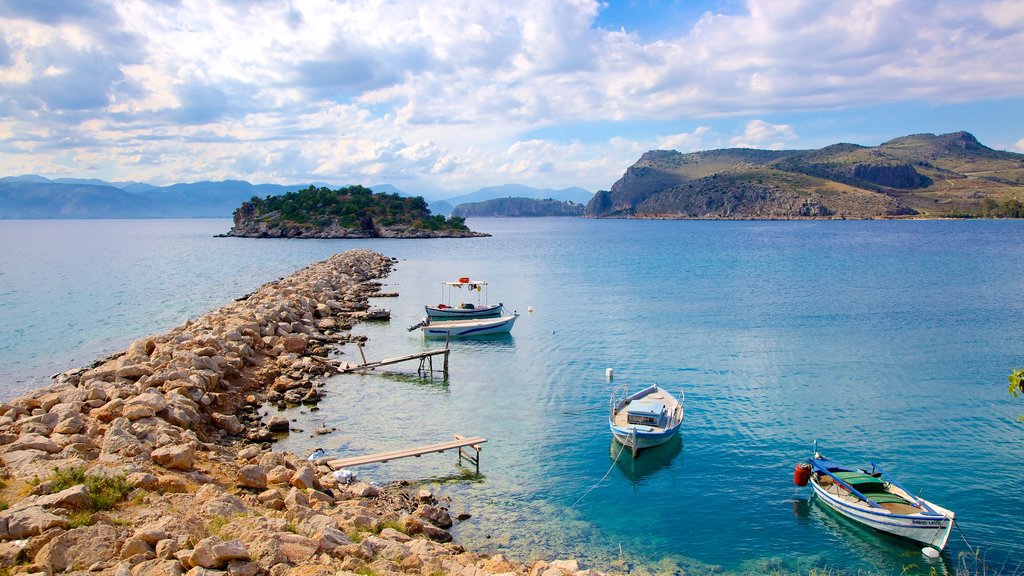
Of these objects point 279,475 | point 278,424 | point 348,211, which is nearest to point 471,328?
point 278,424

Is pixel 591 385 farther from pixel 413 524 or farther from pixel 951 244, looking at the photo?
pixel 951 244

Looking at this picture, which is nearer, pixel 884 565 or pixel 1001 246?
pixel 884 565

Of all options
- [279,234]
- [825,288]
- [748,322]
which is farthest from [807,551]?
[279,234]

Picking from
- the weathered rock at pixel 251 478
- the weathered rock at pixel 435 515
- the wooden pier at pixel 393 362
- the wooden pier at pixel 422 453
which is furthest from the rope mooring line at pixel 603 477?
the wooden pier at pixel 393 362

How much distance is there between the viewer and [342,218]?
159m

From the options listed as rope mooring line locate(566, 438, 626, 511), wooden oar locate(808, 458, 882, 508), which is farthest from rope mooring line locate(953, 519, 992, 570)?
rope mooring line locate(566, 438, 626, 511)

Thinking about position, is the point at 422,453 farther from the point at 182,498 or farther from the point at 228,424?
the point at 182,498

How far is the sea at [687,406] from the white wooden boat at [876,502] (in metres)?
0.39

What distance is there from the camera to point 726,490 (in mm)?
18875

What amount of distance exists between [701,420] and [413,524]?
44.8 ft

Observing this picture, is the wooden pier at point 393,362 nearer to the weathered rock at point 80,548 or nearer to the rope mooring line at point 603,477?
the rope mooring line at point 603,477

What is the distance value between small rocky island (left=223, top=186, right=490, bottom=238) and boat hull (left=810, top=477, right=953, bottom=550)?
471 feet

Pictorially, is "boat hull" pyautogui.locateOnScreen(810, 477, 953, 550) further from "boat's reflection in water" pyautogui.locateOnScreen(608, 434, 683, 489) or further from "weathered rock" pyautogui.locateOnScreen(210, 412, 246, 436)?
"weathered rock" pyautogui.locateOnScreen(210, 412, 246, 436)

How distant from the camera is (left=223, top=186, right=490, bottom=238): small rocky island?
157875 millimetres
